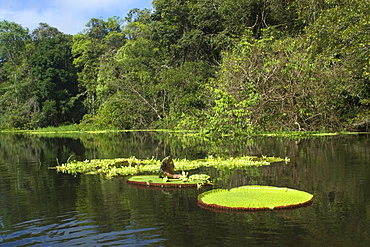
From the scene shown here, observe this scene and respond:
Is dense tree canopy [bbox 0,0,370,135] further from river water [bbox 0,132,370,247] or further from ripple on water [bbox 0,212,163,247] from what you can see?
ripple on water [bbox 0,212,163,247]

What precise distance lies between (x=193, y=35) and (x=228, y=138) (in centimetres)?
1588

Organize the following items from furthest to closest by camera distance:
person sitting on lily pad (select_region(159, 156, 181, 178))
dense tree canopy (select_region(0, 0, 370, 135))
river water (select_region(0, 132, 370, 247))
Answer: dense tree canopy (select_region(0, 0, 370, 135)) < person sitting on lily pad (select_region(159, 156, 181, 178)) < river water (select_region(0, 132, 370, 247))

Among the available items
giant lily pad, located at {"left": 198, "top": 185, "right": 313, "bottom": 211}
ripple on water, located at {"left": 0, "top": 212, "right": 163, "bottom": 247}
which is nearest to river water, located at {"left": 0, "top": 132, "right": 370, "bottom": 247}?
ripple on water, located at {"left": 0, "top": 212, "right": 163, "bottom": 247}

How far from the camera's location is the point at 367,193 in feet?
24.8

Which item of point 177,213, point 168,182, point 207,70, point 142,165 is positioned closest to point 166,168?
point 168,182

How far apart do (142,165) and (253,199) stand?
216 inches

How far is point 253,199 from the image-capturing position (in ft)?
22.6

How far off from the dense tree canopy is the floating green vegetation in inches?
141

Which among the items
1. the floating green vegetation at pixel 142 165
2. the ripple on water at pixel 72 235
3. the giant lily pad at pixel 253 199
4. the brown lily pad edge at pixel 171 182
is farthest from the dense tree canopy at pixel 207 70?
the ripple on water at pixel 72 235

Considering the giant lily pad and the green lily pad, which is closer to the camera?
the giant lily pad

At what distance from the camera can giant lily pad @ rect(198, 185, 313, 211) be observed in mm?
6516

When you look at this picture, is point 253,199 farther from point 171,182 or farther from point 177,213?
point 171,182

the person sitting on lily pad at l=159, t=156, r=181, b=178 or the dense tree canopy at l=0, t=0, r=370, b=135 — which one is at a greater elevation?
the dense tree canopy at l=0, t=0, r=370, b=135

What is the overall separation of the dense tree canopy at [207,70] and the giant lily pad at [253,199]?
7.95 metres
